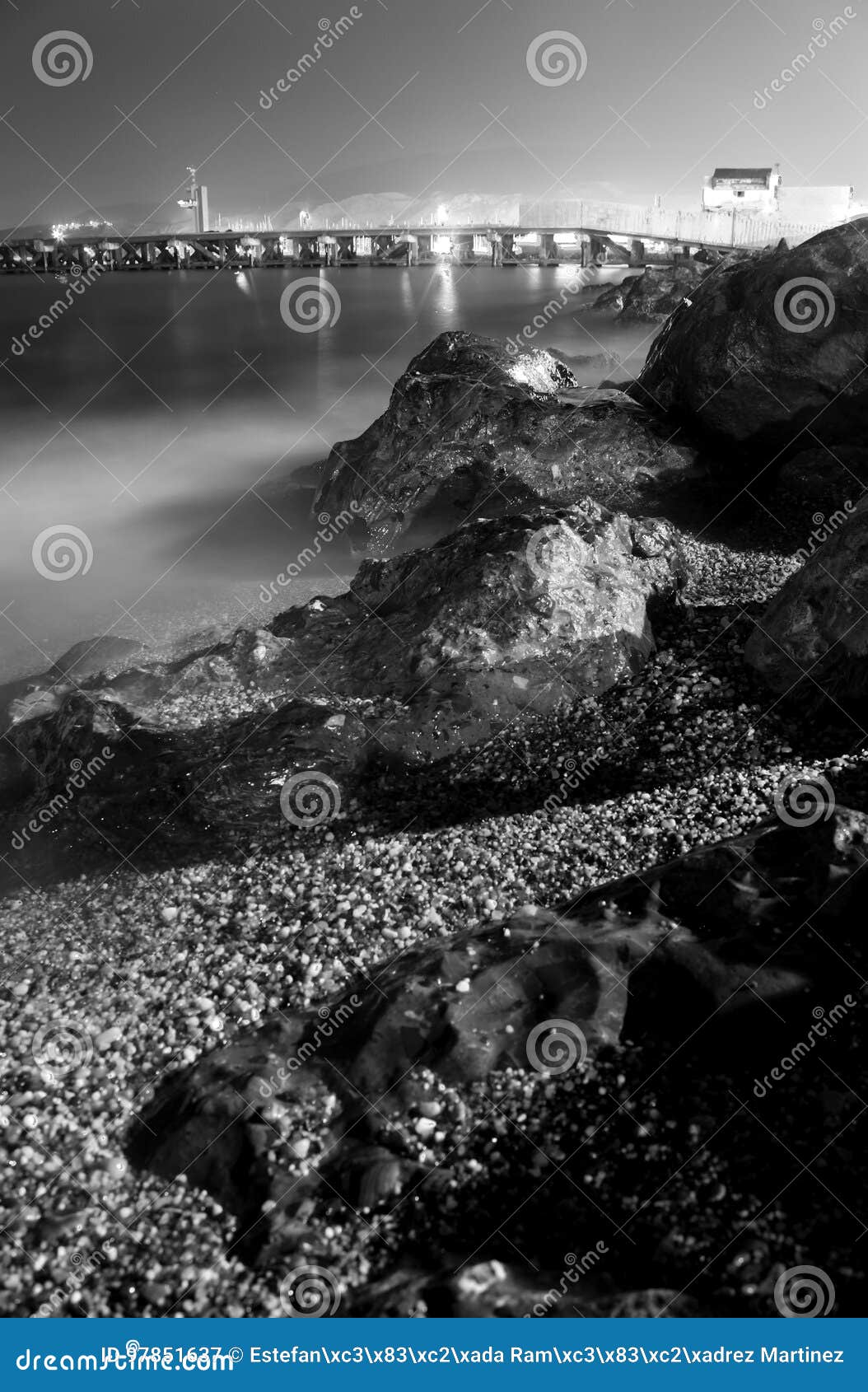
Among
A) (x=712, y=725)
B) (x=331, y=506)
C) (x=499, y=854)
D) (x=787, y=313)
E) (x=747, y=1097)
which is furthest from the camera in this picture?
(x=331, y=506)

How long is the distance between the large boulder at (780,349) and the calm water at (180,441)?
5298 millimetres

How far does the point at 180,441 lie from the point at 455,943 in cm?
2198

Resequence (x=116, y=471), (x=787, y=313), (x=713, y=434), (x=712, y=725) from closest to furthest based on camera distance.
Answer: (x=712, y=725), (x=787, y=313), (x=713, y=434), (x=116, y=471)

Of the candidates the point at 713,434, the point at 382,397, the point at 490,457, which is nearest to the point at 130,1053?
the point at 490,457

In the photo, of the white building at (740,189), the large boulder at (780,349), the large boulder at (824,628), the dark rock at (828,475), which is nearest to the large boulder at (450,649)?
the large boulder at (824,628)

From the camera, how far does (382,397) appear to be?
2553cm

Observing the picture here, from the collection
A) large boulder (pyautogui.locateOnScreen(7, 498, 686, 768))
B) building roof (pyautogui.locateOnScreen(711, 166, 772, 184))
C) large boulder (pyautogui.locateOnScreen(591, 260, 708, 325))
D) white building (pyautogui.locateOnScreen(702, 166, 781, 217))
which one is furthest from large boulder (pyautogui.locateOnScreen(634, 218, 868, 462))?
building roof (pyautogui.locateOnScreen(711, 166, 772, 184))

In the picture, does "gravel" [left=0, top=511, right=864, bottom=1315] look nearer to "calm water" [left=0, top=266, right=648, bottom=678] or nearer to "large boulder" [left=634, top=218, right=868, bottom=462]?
"large boulder" [left=634, top=218, right=868, bottom=462]

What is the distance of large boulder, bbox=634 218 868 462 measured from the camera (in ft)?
35.4

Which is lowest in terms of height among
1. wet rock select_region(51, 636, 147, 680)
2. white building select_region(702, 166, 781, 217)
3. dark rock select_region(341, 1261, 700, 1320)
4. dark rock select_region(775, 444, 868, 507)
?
wet rock select_region(51, 636, 147, 680)

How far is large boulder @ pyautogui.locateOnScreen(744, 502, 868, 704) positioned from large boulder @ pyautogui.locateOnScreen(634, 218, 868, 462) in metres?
4.23

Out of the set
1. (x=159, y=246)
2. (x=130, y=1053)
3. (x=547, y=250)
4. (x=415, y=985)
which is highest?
(x=547, y=250)
